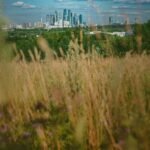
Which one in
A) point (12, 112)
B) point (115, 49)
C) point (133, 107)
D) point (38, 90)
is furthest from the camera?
point (38, 90)

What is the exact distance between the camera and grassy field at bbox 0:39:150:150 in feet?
8.87

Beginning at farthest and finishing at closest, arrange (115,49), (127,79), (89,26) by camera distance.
→ (127,79)
(115,49)
(89,26)

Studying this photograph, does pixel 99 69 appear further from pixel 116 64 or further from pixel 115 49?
pixel 116 64

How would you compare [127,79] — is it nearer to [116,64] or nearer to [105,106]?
[105,106]

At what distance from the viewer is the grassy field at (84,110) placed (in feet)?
8.87

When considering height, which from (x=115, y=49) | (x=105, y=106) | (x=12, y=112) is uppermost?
(x=115, y=49)

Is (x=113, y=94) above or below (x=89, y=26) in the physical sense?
below

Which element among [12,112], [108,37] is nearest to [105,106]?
[108,37]

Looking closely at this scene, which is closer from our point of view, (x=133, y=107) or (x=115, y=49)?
(x=133, y=107)

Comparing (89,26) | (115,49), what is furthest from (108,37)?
(115,49)

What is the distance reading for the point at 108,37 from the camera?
3135 millimetres

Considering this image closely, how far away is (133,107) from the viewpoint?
2930 mm

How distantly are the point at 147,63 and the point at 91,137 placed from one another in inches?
31.7

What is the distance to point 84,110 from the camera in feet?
10.4
